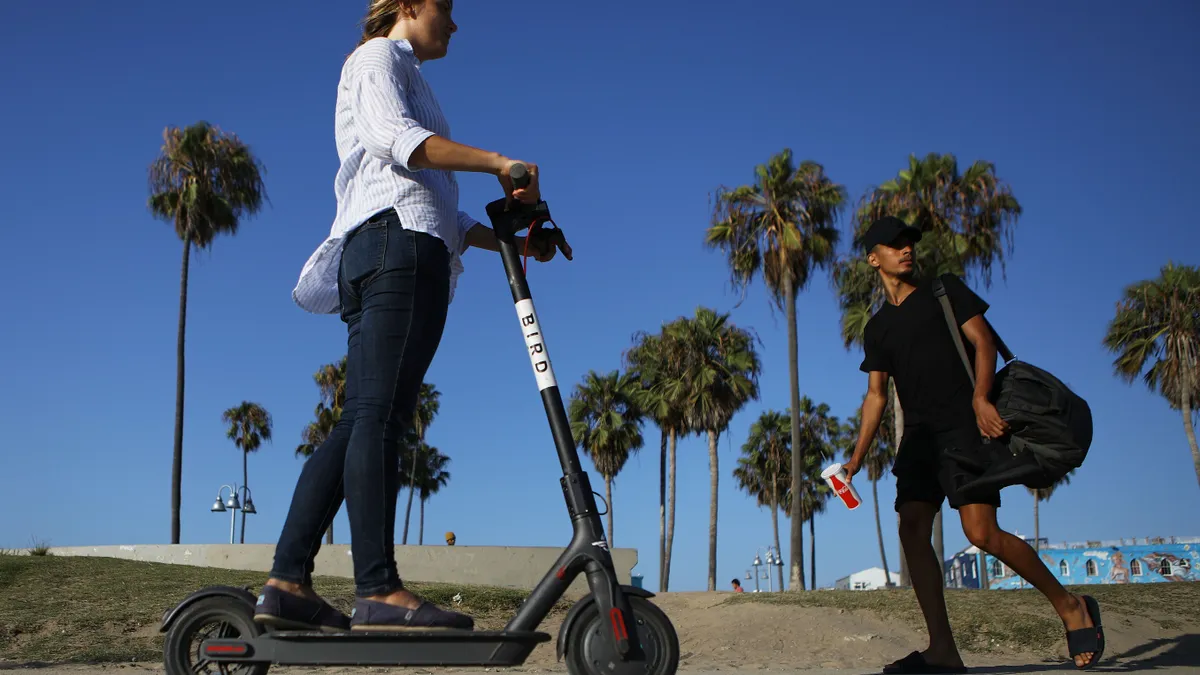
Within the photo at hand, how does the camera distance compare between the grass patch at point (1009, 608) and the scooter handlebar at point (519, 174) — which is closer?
the scooter handlebar at point (519, 174)

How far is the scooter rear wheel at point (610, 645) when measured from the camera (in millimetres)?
2652

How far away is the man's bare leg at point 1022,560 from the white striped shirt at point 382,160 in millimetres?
2677

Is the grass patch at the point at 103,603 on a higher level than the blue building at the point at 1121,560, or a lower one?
higher

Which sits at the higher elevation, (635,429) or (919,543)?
(635,429)

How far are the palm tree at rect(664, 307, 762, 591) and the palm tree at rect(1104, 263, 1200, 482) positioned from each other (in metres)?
14.0

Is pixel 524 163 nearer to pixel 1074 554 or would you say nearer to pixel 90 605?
pixel 90 605

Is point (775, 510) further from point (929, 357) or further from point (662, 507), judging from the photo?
point (929, 357)

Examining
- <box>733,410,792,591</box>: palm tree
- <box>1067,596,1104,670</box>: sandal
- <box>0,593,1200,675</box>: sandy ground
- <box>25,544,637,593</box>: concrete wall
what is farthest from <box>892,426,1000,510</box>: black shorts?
<box>733,410,792,591</box>: palm tree

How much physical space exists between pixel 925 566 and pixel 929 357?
3.35 ft

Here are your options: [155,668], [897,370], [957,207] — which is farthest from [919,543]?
[957,207]

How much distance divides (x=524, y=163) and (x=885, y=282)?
9.08 ft

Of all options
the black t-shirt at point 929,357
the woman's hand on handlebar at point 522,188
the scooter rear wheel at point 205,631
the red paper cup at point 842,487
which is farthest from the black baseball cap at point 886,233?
the scooter rear wheel at point 205,631

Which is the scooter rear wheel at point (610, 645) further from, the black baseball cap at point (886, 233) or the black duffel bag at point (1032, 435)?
the black baseball cap at point (886, 233)

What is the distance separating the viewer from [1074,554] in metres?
68.2
